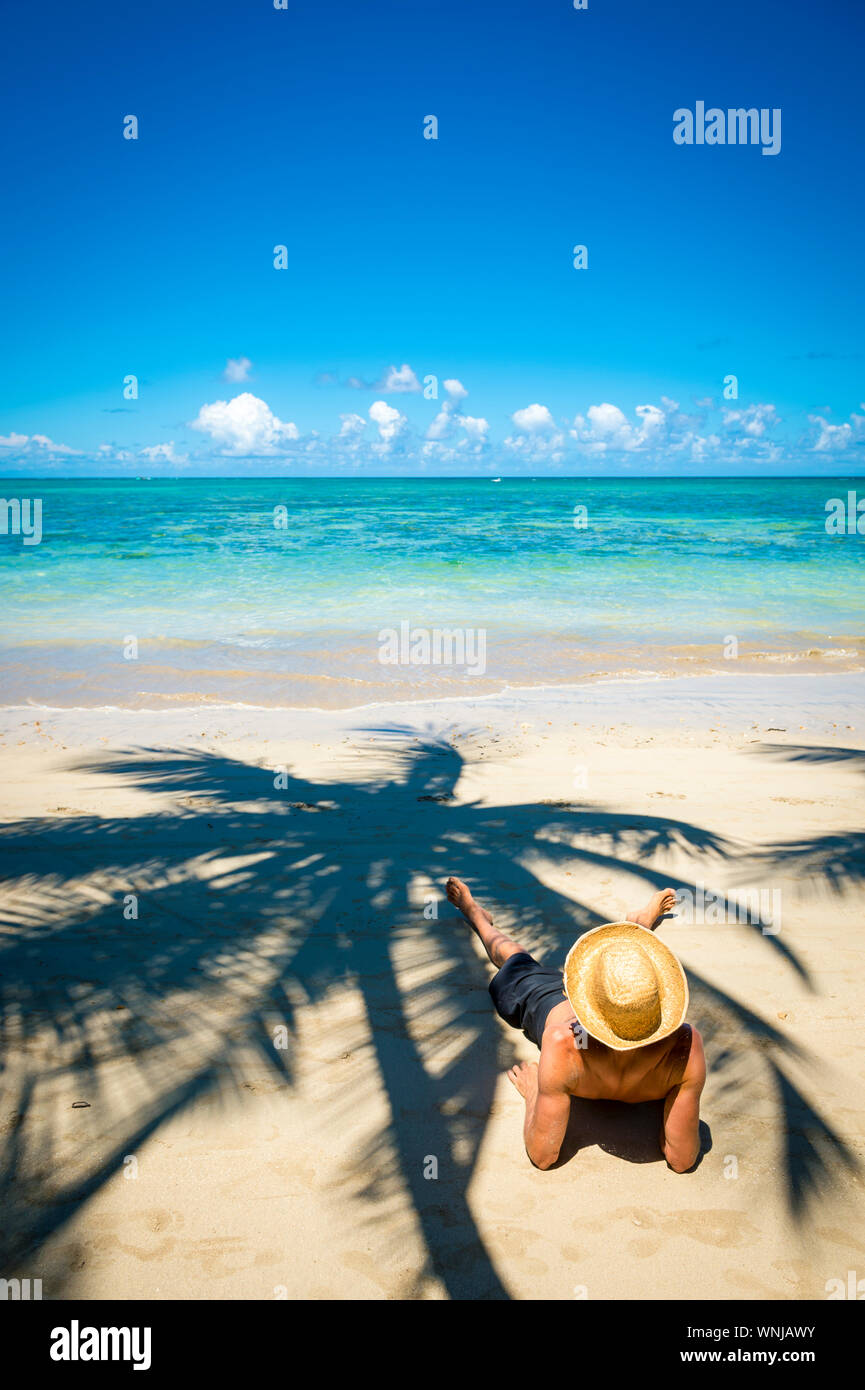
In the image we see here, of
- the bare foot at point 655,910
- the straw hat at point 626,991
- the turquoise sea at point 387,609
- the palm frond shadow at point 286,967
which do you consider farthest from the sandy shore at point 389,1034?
the turquoise sea at point 387,609

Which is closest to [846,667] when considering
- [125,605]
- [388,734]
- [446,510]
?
[388,734]

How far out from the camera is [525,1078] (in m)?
2.94

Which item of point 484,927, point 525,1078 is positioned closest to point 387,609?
point 484,927

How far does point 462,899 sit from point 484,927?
8.3 inches

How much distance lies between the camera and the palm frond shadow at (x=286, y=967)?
2617mm

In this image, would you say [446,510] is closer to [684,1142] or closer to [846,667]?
[846,667]

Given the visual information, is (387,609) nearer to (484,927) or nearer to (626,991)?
(484,927)

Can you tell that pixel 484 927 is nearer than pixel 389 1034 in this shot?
No

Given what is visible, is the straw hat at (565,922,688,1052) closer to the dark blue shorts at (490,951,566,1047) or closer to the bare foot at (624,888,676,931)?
the dark blue shorts at (490,951,566,1047)

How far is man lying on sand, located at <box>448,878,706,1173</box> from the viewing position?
2.36m

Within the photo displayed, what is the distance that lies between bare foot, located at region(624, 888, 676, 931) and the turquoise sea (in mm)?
6370

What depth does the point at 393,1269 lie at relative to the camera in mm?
2254

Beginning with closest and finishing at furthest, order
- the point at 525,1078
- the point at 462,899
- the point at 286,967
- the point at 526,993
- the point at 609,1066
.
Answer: the point at 609,1066, the point at 525,1078, the point at 526,993, the point at 286,967, the point at 462,899
